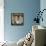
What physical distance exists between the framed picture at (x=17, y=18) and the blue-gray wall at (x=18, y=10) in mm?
128

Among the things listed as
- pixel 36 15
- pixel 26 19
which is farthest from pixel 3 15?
pixel 36 15

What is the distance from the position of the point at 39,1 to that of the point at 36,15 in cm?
61

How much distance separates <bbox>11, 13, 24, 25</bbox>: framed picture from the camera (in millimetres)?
5652

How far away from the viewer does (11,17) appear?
5637 mm

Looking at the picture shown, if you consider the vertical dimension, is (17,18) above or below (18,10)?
below

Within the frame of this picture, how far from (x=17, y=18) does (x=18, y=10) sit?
0.34m

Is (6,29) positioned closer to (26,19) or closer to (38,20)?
(26,19)

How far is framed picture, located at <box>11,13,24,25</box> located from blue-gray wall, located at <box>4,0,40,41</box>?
13cm

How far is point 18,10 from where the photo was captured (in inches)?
223

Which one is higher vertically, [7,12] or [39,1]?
[39,1]

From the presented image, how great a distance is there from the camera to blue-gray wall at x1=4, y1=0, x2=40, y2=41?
5609mm

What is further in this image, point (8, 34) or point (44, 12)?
point (8, 34)

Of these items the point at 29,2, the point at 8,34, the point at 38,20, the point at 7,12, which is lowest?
the point at 8,34

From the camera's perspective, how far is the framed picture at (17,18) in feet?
18.5
